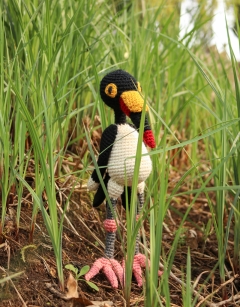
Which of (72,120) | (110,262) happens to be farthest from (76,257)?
(72,120)

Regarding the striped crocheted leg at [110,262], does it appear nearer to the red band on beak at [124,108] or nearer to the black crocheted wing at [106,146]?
the black crocheted wing at [106,146]

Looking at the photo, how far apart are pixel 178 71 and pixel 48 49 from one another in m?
1.05

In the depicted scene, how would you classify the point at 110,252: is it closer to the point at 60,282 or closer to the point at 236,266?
the point at 60,282

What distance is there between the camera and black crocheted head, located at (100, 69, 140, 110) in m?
1.47

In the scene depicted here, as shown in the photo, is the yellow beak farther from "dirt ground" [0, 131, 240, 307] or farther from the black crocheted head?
"dirt ground" [0, 131, 240, 307]

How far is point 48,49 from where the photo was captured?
157 centimetres

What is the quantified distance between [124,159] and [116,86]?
0.69 feet

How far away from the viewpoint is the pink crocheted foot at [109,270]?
1.40 m

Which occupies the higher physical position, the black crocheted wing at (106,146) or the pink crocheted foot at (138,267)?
the black crocheted wing at (106,146)

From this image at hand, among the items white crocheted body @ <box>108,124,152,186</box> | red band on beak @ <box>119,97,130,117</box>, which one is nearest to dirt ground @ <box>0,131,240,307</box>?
white crocheted body @ <box>108,124,152,186</box>

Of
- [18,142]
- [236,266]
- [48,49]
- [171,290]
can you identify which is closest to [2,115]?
[18,142]

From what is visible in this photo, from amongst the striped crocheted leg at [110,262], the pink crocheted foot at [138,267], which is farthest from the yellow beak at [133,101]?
the pink crocheted foot at [138,267]

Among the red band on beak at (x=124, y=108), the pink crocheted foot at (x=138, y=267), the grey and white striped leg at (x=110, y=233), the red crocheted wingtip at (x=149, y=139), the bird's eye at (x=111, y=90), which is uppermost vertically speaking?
Answer: the bird's eye at (x=111, y=90)

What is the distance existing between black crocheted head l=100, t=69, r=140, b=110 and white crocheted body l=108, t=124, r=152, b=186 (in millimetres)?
104
